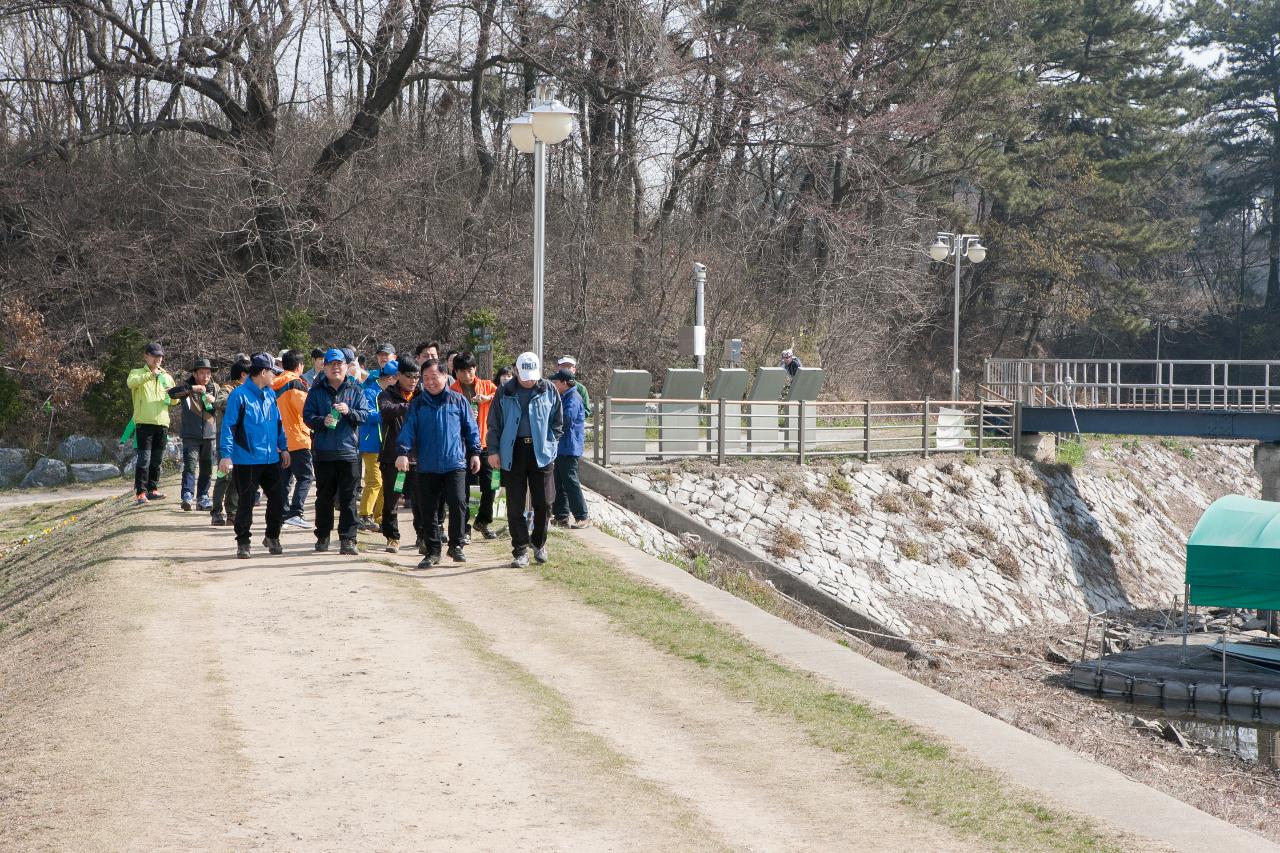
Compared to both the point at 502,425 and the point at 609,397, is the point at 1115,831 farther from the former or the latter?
the point at 609,397

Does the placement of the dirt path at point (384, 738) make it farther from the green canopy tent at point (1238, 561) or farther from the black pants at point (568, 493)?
the green canopy tent at point (1238, 561)

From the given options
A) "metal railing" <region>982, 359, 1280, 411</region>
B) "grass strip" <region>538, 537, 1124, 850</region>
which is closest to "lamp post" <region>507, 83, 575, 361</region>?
"grass strip" <region>538, 537, 1124, 850</region>

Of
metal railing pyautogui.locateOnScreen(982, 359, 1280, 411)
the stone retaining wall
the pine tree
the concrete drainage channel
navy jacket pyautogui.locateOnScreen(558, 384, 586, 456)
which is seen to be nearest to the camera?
navy jacket pyautogui.locateOnScreen(558, 384, 586, 456)

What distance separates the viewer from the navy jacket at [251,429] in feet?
38.3

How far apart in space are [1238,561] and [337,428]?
14839 millimetres

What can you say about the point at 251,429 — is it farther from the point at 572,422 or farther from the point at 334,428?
the point at 572,422

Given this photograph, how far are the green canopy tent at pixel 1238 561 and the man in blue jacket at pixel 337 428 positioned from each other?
14.2m

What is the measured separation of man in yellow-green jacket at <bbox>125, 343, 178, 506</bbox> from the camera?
1525cm

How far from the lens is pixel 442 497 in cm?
1203

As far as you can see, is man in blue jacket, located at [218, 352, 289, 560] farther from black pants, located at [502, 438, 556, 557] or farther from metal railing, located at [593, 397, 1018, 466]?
metal railing, located at [593, 397, 1018, 466]

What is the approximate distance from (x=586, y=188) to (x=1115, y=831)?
96.9 feet

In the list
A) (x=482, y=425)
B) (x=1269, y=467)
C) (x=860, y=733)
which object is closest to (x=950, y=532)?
(x=1269, y=467)

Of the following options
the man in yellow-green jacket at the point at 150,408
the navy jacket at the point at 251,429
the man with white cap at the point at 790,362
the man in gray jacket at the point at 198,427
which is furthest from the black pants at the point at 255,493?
the man with white cap at the point at 790,362

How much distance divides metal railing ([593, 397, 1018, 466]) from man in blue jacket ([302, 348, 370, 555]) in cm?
902
